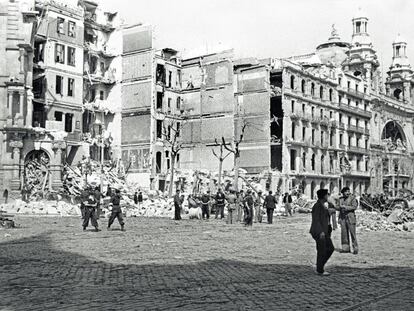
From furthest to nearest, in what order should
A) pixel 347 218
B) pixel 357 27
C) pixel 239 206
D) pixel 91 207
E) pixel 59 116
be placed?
pixel 357 27
pixel 59 116
pixel 239 206
pixel 91 207
pixel 347 218

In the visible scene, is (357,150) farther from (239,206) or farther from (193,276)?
(193,276)

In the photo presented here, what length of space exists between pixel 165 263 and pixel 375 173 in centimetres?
6813

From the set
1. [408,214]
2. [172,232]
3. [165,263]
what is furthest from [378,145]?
[165,263]

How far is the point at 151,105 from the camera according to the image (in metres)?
57.1

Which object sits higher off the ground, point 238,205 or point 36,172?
point 36,172

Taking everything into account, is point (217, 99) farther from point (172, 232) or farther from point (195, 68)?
point (172, 232)

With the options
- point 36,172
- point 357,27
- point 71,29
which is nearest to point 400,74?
point 357,27

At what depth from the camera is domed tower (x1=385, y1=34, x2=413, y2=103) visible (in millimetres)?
85375

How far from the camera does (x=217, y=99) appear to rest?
6131 centimetres

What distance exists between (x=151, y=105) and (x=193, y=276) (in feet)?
154

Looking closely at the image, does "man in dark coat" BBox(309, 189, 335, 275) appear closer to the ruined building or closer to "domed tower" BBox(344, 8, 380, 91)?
the ruined building

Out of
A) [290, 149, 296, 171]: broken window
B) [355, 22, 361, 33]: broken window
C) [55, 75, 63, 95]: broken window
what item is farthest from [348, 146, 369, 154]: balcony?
[55, 75, 63, 95]: broken window

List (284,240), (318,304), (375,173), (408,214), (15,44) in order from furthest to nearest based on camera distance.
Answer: (375,173) < (15,44) < (408,214) < (284,240) < (318,304)

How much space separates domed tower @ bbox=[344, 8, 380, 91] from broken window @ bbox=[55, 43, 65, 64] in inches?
1636
